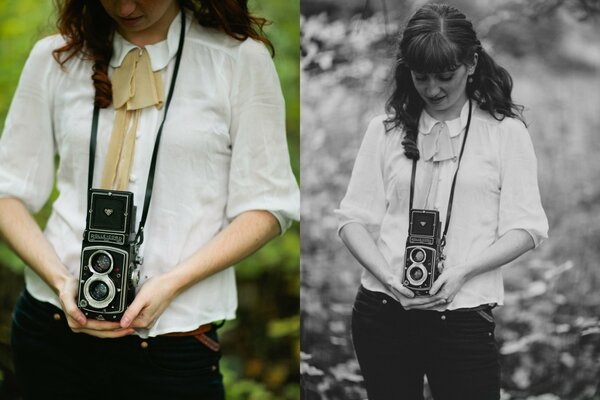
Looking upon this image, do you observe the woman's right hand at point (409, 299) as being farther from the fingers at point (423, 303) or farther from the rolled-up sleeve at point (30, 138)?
the rolled-up sleeve at point (30, 138)

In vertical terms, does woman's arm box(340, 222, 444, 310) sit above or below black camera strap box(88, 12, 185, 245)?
below

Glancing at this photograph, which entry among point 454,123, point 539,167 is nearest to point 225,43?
point 454,123

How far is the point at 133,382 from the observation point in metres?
1.87

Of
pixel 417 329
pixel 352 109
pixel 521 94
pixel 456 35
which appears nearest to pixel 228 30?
pixel 352 109

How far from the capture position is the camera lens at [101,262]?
1888 millimetres

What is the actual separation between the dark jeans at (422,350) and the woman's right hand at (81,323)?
0.56 metres

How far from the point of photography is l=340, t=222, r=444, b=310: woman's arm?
1.92m

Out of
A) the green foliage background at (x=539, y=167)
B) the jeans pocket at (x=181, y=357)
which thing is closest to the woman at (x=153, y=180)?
the jeans pocket at (x=181, y=357)

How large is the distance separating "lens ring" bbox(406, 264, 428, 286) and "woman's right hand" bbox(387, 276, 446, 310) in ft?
0.08

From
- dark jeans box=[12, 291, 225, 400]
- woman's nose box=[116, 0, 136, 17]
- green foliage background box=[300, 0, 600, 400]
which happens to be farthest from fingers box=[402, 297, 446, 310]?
woman's nose box=[116, 0, 136, 17]

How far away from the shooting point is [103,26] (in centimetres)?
204

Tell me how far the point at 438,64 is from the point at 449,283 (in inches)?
19.5

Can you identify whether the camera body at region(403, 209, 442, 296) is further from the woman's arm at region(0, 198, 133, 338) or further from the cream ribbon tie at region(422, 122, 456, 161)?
the woman's arm at region(0, 198, 133, 338)

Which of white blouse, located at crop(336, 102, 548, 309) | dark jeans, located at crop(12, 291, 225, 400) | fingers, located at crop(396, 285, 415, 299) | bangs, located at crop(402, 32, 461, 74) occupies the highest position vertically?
bangs, located at crop(402, 32, 461, 74)
